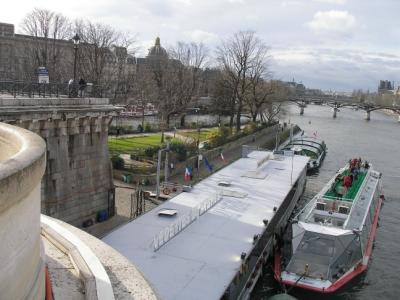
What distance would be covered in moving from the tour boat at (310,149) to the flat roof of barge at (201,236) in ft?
75.0

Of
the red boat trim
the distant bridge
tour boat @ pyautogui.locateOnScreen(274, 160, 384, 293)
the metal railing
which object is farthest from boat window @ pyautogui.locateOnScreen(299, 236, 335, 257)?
the distant bridge

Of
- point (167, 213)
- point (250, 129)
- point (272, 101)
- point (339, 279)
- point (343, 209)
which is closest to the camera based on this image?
point (167, 213)

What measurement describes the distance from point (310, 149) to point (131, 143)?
2076 centimetres

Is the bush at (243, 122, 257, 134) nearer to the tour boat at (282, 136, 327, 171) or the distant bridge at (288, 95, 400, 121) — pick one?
the tour boat at (282, 136, 327, 171)

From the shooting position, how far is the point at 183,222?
62.5ft

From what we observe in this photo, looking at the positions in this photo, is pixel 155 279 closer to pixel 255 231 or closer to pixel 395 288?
pixel 255 231

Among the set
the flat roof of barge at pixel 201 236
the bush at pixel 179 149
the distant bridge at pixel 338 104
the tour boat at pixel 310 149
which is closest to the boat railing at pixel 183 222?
the flat roof of barge at pixel 201 236

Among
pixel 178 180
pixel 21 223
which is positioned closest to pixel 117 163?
pixel 178 180

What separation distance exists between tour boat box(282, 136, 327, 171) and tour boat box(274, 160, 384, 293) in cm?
2310

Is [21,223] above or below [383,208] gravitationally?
above

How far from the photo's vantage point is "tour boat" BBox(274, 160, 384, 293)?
69.1 feet

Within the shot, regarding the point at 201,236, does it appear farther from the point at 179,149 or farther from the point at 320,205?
the point at 179,149

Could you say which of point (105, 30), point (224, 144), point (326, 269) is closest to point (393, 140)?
point (224, 144)

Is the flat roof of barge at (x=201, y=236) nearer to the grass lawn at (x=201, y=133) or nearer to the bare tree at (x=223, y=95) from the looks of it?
the grass lawn at (x=201, y=133)
